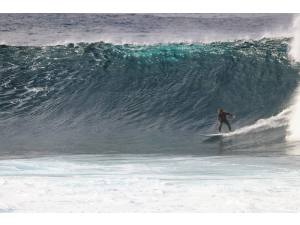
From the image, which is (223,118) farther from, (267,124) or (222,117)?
(267,124)

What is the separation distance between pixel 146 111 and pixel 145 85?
221 mm

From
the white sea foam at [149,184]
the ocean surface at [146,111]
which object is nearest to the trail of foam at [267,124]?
the ocean surface at [146,111]

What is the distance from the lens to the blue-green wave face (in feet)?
18.1

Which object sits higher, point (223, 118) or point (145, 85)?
point (145, 85)

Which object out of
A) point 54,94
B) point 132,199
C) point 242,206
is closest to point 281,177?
point 242,206

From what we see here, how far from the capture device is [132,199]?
5211 mm

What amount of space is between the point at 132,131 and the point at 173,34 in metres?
0.85

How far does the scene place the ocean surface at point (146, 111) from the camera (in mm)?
5254

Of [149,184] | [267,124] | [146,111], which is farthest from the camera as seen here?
[146,111]

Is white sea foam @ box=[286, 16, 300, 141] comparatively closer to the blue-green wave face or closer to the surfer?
the blue-green wave face

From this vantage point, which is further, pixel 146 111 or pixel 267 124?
pixel 146 111

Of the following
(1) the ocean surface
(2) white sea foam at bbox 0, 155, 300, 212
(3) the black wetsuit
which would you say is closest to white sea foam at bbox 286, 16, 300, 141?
(1) the ocean surface

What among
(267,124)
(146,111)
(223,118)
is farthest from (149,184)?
(267,124)

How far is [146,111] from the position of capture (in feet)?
18.4
